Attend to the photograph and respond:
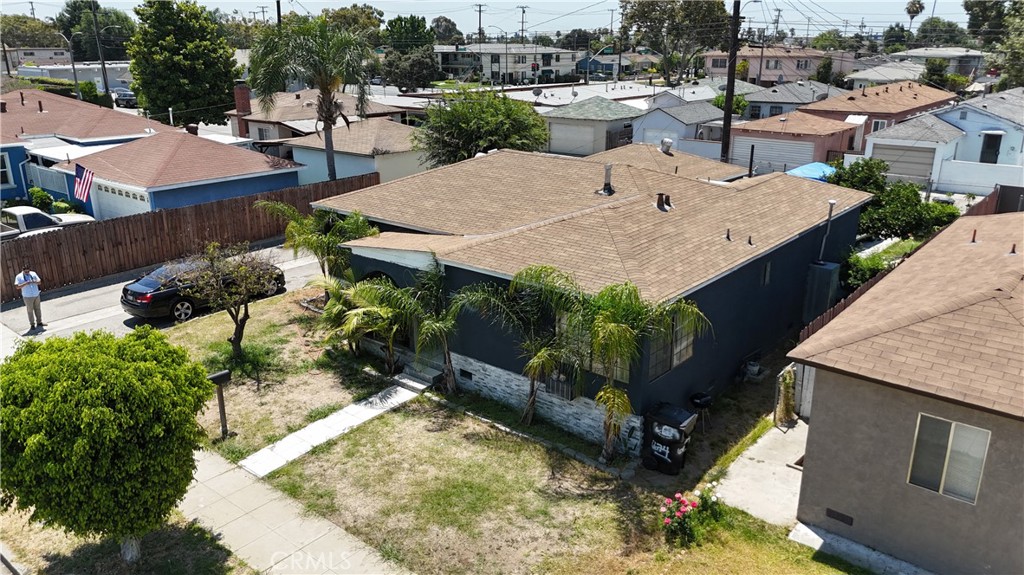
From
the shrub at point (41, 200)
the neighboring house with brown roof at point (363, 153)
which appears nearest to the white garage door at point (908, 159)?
the neighboring house with brown roof at point (363, 153)

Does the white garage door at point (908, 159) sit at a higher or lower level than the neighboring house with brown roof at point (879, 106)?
lower

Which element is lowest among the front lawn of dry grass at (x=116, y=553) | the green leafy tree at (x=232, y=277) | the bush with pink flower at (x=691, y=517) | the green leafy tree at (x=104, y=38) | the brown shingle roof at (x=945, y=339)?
the front lawn of dry grass at (x=116, y=553)

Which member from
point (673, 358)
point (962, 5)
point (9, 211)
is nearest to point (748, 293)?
point (673, 358)

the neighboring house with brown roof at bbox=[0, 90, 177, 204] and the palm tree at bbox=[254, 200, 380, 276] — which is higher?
the neighboring house with brown roof at bbox=[0, 90, 177, 204]

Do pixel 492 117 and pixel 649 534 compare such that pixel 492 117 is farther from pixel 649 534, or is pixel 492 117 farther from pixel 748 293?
pixel 649 534

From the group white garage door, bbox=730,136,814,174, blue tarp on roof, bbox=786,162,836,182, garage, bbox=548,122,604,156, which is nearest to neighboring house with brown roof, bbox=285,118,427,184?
garage, bbox=548,122,604,156

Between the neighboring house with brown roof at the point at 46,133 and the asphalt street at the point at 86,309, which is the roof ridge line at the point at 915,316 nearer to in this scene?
the asphalt street at the point at 86,309

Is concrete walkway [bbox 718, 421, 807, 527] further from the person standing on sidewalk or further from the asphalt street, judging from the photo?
the person standing on sidewalk
